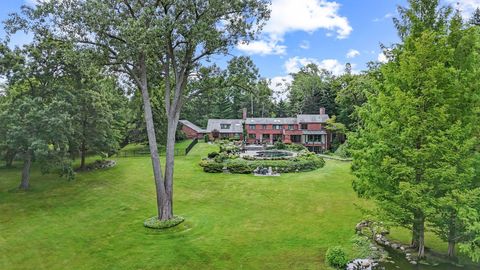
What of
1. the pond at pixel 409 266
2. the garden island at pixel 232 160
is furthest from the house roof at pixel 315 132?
the pond at pixel 409 266

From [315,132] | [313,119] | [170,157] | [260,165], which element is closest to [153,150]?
[170,157]

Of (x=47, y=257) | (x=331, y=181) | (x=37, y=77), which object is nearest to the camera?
(x=47, y=257)

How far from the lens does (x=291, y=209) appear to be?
18375mm

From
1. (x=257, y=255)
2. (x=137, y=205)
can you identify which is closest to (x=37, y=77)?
(x=137, y=205)

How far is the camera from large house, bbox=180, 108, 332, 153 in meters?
52.3

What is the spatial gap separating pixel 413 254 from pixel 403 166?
13.2 feet

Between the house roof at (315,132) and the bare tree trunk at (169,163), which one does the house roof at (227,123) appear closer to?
the house roof at (315,132)

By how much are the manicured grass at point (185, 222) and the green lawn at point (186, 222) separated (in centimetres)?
5

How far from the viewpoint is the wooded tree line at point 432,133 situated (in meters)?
9.62

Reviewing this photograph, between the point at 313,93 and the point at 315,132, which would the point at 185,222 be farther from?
the point at 313,93

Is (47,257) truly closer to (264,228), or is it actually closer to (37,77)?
(264,228)

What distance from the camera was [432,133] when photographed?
990cm

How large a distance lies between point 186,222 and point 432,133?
Answer: 39.0 feet

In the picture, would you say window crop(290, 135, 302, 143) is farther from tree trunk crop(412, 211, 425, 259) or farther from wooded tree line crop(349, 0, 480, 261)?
wooded tree line crop(349, 0, 480, 261)
